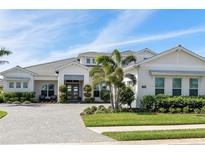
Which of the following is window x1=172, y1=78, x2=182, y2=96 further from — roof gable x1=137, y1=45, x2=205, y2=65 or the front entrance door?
the front entrance door

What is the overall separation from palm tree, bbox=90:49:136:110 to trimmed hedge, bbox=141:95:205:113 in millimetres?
1981

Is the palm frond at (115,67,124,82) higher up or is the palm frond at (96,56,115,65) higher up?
the palm frond at (96,56,115,65)

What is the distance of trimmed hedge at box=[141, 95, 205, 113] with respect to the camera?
20848mm

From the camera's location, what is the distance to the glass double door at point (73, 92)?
3419 centimetres

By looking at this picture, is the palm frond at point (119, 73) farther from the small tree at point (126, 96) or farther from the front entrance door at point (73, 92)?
the front entrance door at point (73, 92)

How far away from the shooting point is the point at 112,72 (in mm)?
20438

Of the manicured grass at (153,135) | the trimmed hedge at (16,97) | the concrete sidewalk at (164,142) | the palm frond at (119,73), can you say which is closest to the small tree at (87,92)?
the trimmed hedge at (16,97)

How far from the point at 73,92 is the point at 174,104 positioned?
1557 centimetres

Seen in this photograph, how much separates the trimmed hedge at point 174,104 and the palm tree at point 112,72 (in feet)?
6.50

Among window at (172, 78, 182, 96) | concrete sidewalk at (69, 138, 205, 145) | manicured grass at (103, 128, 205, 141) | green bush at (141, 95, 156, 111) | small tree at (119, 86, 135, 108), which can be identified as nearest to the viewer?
concrete sidewalk at (69, 138, 205, 145)

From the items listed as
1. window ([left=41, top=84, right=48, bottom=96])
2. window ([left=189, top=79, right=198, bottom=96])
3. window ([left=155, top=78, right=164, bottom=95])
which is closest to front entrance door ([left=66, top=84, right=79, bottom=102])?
window ([left=41, top=84, right=48, bottom=96])

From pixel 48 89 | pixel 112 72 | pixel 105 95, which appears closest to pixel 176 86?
pixel 112 72

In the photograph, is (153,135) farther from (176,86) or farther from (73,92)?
(73,92)
